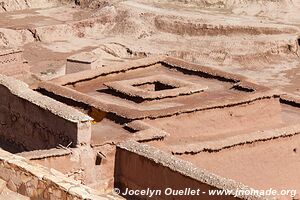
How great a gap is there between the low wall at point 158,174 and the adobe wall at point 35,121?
0.75m

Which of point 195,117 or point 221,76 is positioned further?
point 221,76

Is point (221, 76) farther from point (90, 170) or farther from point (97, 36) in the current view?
point (97, 36)

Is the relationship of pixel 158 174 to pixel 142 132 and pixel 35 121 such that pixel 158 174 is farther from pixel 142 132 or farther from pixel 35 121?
pixel 35 121

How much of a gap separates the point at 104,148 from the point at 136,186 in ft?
2.83

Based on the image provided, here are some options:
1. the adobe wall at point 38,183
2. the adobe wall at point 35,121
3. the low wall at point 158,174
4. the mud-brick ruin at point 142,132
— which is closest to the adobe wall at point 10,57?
the mud-brick ruin at point 142,132


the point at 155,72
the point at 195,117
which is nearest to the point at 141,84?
the point at 155,72

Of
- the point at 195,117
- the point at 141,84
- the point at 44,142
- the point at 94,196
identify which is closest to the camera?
the point at 94,196

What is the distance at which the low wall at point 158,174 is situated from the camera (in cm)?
849

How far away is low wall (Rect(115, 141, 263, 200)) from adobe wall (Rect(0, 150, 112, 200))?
3.94 metres

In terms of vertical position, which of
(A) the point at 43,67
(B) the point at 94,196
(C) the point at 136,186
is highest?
(B) the point at 94,196

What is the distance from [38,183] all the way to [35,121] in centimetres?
631

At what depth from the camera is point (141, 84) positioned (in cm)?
1386

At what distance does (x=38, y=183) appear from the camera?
181 inches

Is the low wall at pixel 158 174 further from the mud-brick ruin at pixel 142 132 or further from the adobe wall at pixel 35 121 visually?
the adobe wall at pixel 35 121
